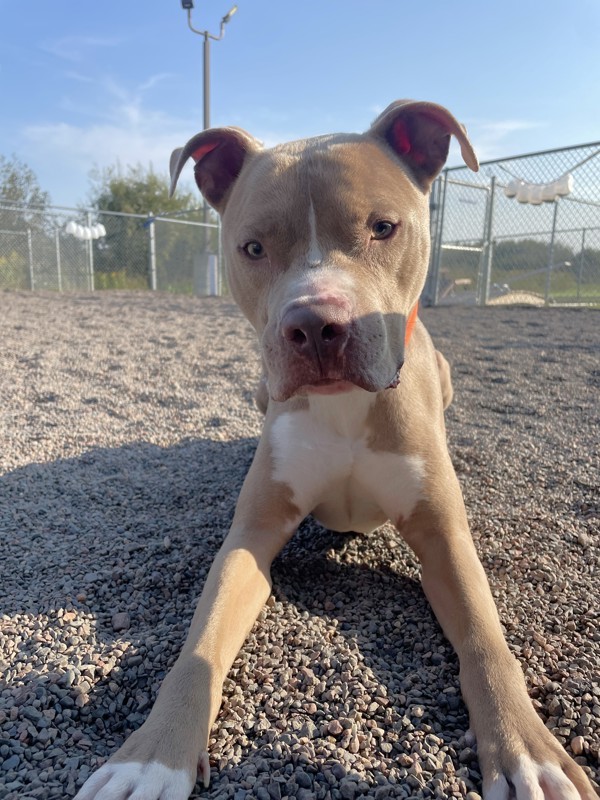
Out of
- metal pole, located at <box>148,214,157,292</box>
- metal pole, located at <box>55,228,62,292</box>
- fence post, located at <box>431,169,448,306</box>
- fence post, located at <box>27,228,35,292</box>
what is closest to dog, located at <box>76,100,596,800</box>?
fence post, located at <box>431,169,448,306</box>

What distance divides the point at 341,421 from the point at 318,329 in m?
0.70

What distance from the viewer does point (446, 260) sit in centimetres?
1305

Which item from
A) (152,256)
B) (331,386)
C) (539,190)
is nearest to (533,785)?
(331,386)

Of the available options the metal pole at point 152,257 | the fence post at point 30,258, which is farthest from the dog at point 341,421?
the metal pole at point 152,257

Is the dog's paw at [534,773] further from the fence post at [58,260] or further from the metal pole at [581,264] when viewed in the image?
the fence post at [58,260]

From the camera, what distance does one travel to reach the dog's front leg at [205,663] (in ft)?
4.62

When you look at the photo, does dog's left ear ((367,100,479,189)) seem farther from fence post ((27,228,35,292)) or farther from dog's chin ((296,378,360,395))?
fence post ((27,228,35,292))

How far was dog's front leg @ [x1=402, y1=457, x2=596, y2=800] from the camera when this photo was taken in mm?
1409

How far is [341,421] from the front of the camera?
8.02 feet

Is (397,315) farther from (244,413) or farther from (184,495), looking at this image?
(244,413)

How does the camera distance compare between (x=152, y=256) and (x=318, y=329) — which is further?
(x=152, y=256)

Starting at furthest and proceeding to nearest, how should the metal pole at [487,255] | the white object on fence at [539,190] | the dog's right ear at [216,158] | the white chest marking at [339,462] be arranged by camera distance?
the metal pole at [487,255], the white object on fence at [539,190], the dog's right ear at [216,158], the white chest marking at [339,462]

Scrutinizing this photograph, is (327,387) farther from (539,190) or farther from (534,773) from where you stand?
(539,190)

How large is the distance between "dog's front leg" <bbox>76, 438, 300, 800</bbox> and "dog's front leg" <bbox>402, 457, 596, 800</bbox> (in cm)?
53
